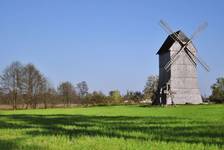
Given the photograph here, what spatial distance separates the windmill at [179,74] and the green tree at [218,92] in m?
14.8

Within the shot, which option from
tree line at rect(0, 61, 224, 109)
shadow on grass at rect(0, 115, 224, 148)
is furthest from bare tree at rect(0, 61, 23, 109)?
shadow on grass at rect(0, 115, 224, 148)

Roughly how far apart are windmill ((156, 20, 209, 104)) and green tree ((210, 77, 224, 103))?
582 inches

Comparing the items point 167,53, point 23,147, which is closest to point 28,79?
point 167,53

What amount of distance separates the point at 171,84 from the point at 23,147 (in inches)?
2341

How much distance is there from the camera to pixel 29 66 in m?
93.2

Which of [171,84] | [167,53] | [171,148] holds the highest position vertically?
[167,53]

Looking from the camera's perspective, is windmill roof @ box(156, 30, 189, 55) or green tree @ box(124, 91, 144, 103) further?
green tree @ box(124, 91, 144, 103)

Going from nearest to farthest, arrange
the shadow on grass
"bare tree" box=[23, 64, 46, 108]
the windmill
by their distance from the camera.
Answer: the shadow on grass < the windmill < "bare tree" box=[23, 64, 46, 108]

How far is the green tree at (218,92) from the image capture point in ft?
278

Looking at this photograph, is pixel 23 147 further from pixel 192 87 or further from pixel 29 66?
pixel 29 66

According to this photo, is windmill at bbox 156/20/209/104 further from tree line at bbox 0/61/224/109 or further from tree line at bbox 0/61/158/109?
tree line at bbox 0/61/158/109

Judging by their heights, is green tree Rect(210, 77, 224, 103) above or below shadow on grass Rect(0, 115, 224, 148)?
above

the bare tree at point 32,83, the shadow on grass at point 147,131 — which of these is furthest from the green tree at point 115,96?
the shadow on grass at point 147,131

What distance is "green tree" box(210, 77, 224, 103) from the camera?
8466 cm
